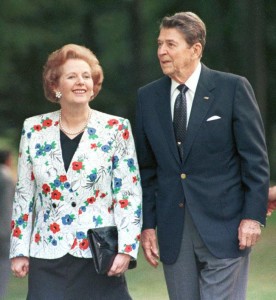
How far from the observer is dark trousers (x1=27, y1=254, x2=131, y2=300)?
21.0 feet

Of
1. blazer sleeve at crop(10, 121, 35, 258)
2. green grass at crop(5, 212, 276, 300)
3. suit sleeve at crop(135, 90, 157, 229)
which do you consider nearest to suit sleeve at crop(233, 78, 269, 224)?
suit sleeve at crop(135, 90, 157, 229)

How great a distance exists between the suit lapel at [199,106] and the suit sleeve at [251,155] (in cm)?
16

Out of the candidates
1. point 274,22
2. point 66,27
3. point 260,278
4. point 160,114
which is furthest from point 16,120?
point 160,114

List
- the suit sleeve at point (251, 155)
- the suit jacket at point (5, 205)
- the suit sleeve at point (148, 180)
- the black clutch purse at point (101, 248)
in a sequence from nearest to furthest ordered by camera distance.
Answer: the black clutch purse at point (101, 248)
the suit sleeve at point (251, 155)
the suit sleeve at point (148, 180)
the suit jacket at point (5, 205)

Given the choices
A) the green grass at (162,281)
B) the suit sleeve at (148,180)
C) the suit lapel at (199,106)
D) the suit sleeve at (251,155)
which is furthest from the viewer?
the green grass at (162,281)

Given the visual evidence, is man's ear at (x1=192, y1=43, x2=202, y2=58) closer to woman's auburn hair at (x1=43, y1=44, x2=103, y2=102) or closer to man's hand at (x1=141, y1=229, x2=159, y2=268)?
woman's auburn hair at (x1=43, y1=44, x2=103, y2=102)

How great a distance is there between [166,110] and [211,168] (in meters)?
0.41

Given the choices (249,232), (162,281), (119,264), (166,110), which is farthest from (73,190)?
(162,281)

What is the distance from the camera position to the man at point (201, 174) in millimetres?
6395

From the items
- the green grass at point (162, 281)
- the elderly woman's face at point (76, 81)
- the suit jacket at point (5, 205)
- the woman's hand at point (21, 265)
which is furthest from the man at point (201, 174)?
the green grass at point (162, 281)

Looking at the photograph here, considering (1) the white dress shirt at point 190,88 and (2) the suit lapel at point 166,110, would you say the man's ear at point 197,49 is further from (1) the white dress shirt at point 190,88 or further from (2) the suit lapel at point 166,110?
(2) the suit lapel at point 166,110

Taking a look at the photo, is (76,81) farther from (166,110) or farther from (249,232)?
(249,232)

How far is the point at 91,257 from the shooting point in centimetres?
638

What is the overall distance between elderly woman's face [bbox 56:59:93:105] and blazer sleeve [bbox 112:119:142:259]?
10.9 inches
